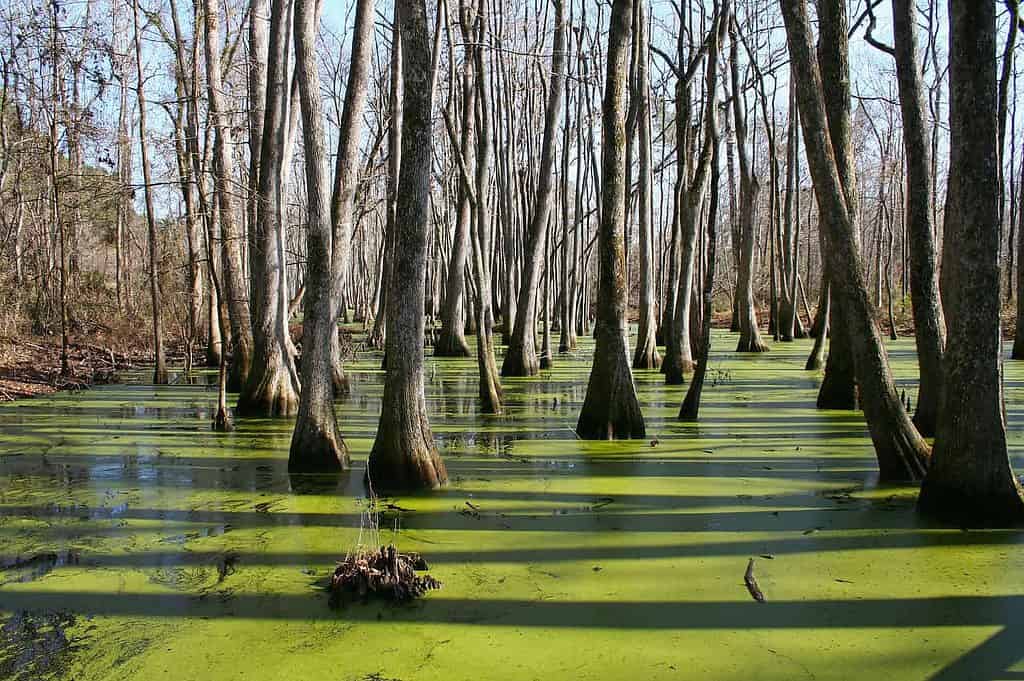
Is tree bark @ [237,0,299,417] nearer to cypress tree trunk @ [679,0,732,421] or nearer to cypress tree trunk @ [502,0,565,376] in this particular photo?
cypress tree trunk @ [502,0,565,376]

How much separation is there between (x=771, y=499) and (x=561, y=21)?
319 inches

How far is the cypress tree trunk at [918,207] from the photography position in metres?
6.59

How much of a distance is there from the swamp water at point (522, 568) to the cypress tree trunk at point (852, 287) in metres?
0.32

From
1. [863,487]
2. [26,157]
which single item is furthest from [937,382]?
[26,157]

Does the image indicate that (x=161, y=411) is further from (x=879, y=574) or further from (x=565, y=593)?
(x=879, y=574)

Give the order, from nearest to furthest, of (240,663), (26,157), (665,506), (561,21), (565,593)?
(240,663) < (565,593) < (665,506) < (561,21) < (26,157)

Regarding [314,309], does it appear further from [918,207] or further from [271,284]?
[918,207]

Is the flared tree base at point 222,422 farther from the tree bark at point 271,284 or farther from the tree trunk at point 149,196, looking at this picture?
the tree trunk at point 149,196

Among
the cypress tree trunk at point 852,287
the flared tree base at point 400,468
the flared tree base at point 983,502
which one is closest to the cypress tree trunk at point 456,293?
the cypress tree trunk at point 852,287

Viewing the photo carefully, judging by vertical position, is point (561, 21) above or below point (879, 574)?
above

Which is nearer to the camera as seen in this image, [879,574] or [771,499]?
[879,574]

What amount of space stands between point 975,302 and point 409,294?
3721 mm

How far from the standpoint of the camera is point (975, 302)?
4855 mm

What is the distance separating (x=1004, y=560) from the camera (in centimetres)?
429
